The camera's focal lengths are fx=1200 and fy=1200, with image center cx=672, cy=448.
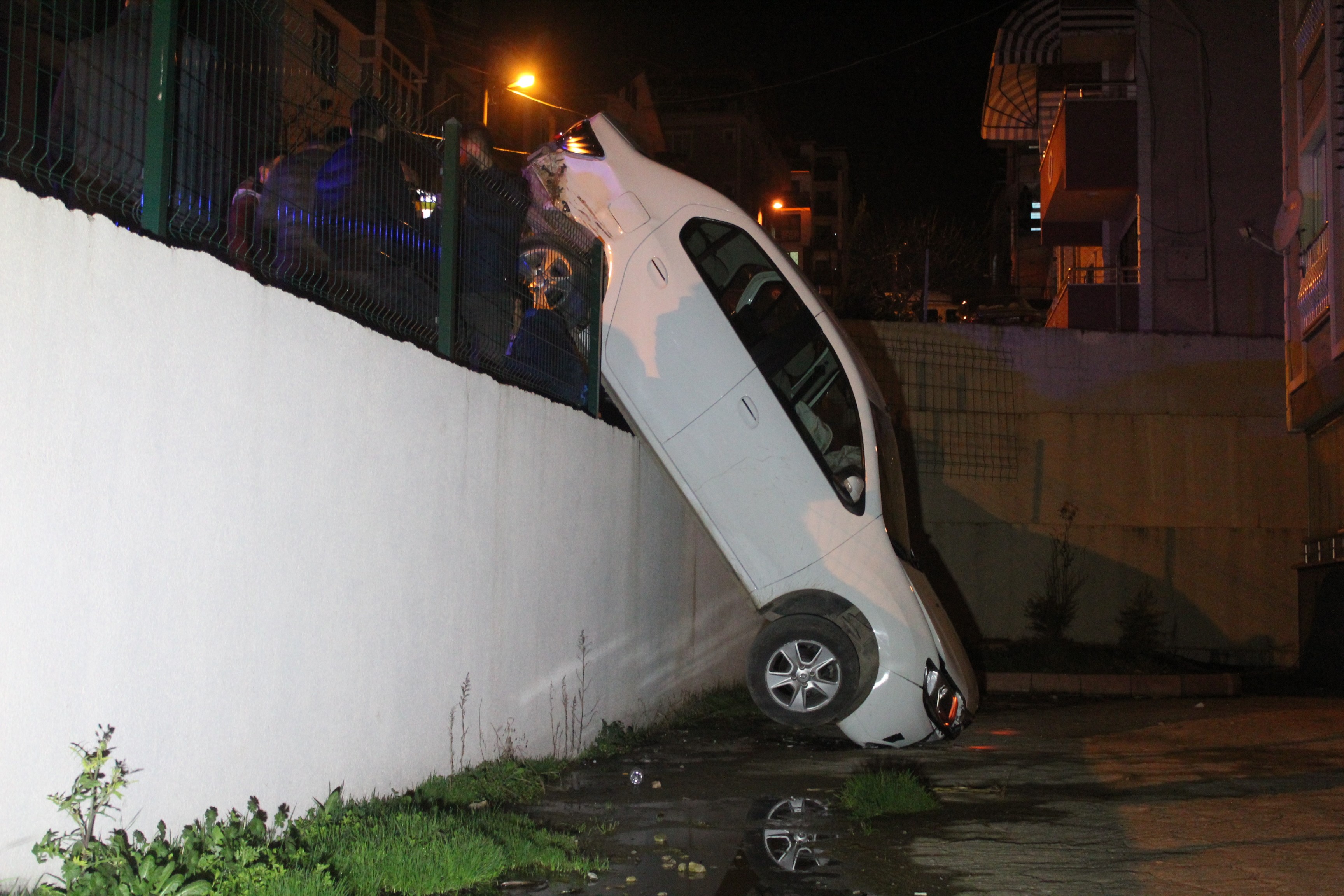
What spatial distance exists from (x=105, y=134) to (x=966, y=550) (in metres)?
13.3

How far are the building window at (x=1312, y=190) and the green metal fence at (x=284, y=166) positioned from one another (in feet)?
36.0

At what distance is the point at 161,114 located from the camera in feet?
13.1

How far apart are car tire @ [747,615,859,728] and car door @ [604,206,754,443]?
1601 mm

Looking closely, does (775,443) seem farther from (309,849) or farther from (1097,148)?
(1097,148)

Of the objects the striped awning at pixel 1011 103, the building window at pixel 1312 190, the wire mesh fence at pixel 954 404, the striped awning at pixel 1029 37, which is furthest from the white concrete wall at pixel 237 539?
the striped awning at pixel 1011 103

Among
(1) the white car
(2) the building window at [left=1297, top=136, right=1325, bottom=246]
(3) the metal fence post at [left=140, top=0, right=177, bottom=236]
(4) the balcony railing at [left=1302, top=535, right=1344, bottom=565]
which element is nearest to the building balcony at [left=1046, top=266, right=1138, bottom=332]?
(2) the building window at [left=1297, top=136, right=1325, bottom=246]

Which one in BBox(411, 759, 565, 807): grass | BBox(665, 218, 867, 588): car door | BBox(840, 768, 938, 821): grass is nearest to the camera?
BBox(411, 759, 565, 807): grass

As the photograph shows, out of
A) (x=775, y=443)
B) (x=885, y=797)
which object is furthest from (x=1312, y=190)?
(x=885, y=797)

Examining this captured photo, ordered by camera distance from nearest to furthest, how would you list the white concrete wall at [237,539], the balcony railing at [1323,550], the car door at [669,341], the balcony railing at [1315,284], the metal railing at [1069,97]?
the white concrete wall at [237,539] → the car door at [669,341] → the balcony railing at [1315,284] → the balcony railing at [1323,550] → the metal railing at [1069,97]

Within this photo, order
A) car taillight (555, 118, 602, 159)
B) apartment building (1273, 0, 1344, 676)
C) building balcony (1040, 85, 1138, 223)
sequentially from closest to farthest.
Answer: car taillight (555, 118, 602, 159) < apartment building (1273, 0, 1344, 676) < building balcony (1040, 85, 1138, 223)

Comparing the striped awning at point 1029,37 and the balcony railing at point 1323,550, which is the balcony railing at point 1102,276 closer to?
the striped awning at point 1029,37

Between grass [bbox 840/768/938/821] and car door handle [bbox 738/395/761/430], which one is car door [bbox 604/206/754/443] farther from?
grass [bbox 840/768/938/821]

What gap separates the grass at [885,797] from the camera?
584 cm

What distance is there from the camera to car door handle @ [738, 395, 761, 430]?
8070 mm
